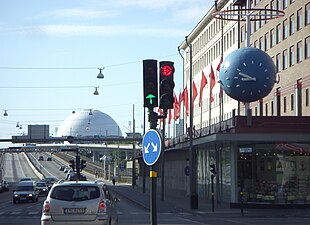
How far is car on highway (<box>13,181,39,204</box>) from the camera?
56.9 m

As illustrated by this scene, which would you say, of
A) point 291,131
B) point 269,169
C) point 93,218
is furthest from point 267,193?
point 93,218

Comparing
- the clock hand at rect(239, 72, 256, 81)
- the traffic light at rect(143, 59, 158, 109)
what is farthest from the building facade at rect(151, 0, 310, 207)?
the traffic light at rect(143, 59, 158, 109)

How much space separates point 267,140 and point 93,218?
1124 inches

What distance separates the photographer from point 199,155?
65562 millimetres

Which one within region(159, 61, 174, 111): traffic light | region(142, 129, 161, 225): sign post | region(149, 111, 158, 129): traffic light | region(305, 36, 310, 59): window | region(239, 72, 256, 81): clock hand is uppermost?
region(305, 36, 310, 59): window

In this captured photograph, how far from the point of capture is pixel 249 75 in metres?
44.7

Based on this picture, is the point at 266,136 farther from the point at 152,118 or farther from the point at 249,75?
the point at 152,118

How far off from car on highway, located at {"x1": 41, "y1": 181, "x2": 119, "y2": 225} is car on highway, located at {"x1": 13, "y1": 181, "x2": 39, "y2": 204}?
3847cm

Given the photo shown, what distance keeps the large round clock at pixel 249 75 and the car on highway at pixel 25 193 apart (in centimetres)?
1971

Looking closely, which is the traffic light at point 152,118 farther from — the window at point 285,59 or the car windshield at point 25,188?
the window at point 285,59

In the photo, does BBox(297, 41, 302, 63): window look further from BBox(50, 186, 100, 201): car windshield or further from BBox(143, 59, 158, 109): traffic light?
BBox(143, 59, 158, 109): traffic light

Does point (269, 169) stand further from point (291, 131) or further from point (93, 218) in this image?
point (93, 218)

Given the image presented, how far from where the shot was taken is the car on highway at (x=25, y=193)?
56.9m

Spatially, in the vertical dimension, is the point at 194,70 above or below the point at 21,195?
above
